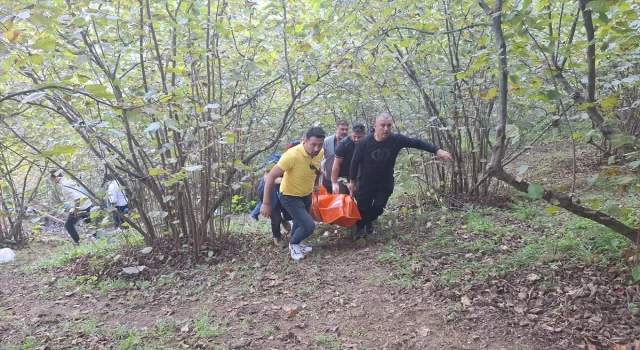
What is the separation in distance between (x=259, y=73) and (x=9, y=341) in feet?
13.9

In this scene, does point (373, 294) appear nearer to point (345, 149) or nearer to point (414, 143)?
point (414, 143)

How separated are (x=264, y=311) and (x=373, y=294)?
1.03 m

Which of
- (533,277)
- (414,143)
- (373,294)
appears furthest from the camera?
(414,143)

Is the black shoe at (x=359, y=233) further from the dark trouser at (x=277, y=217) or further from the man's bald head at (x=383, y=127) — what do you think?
the man's bald head at (x=383, y=127)

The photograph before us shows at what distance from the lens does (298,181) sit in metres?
5.02

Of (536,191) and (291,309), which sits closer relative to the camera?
(536,191)

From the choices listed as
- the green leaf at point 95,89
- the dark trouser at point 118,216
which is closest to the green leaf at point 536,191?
the green leaf at point 95,89

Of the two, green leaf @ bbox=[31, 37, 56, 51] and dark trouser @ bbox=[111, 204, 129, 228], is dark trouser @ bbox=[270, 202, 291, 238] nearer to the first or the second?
dark trouser @ bbox=[111, 204, 129, 228]

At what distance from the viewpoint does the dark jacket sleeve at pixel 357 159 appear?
17.2ft

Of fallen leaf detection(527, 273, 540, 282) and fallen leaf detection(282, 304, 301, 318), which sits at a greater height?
fallen leaf detection(527, 273, 540, 282)

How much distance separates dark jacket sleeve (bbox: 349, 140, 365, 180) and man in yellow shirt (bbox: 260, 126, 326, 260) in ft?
1.55

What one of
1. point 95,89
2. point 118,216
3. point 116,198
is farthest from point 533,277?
point 116,198

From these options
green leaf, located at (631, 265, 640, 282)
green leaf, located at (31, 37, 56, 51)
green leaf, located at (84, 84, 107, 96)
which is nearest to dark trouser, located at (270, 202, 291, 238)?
green leaf, located at (84, 84, 107, 96)

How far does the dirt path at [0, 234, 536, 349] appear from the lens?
3.23m
